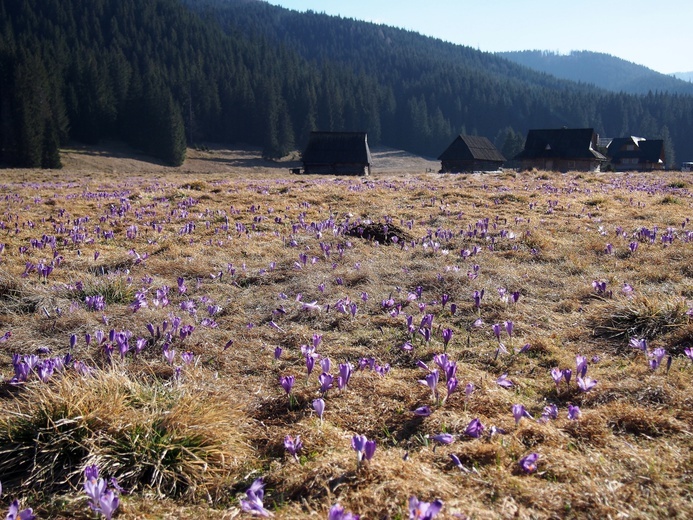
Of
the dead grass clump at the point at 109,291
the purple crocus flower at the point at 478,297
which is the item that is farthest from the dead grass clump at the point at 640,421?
the dead grass clump at the point at 109,291

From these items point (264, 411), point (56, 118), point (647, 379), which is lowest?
point (264, 411)

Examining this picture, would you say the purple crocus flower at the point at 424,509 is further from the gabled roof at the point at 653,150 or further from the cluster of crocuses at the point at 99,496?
the gabled roof at the point at 653,150

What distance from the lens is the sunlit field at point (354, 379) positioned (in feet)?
7.75

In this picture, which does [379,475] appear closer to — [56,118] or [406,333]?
[406,333]

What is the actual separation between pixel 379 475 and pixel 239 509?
2.20 feet

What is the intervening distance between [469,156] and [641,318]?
63.9 m

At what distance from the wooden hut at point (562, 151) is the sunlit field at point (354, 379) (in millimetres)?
58523

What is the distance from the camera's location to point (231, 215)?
1173 cm

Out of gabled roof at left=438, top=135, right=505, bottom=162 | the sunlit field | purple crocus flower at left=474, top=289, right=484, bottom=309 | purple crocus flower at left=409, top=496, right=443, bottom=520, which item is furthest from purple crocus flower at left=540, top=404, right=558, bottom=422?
gabled roof at left=438, top=135, right=505, bottom=162

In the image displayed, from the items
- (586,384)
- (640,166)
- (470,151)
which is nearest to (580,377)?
(586,384)

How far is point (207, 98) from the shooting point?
104438 millimetres

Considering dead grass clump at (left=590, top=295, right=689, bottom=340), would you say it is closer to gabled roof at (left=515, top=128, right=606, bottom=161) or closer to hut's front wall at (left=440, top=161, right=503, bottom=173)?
gabled roof at (left=515, top=128, right=606, bottom=161)

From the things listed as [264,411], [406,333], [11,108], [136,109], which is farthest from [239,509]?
[136,109]

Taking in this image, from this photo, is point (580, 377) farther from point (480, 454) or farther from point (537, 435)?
point (480, 454)
